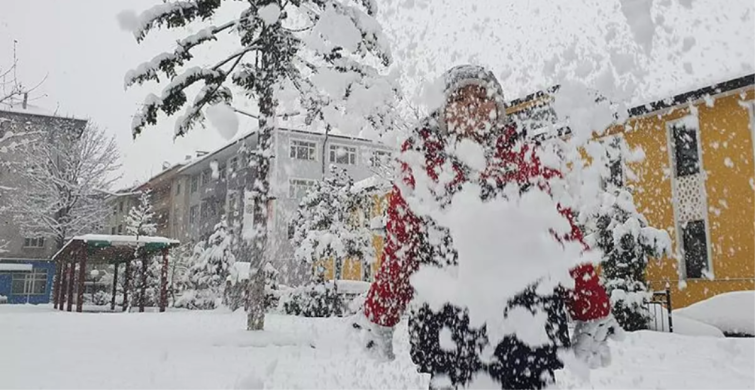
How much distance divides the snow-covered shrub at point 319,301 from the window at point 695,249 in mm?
10838

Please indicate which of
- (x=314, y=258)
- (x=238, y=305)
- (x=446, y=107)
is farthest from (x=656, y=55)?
(x=238, y=305)

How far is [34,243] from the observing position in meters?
40.6

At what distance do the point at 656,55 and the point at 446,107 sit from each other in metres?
6.39

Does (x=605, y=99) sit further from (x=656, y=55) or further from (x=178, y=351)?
(x=178, y=351)

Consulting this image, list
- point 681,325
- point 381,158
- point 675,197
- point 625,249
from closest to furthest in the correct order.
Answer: point 681,325, point 625,249, point 675,197, point 381,158

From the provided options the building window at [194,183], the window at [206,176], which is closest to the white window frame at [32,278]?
the building window at [194,183]

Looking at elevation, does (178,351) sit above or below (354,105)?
below

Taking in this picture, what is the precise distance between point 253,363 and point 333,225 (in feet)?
48.3

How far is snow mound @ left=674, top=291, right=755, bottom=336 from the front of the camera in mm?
10719

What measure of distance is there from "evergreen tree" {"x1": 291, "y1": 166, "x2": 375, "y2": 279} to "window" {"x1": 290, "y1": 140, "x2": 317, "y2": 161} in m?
13.7

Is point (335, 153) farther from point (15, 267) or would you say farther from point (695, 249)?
point (695, 249)

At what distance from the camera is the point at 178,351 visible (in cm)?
684

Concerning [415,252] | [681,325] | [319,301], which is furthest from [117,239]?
[415,252]

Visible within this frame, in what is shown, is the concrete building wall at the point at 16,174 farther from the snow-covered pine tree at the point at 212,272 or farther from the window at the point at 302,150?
the window at the point at 302,150
